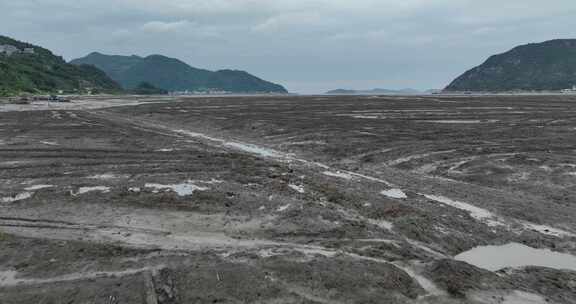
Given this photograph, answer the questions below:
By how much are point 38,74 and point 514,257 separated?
152627 millimetres

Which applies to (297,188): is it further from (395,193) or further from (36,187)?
(36,187)

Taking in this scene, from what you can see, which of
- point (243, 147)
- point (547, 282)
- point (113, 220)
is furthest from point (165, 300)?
point (243, 147)

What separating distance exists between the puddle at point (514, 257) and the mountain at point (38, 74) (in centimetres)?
A: 9572

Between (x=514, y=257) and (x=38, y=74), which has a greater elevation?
(x=38, y=74)

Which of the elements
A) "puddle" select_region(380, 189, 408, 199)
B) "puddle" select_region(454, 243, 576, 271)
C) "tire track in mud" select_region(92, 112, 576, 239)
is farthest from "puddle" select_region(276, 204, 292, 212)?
"puddle" select_region(454, 243, 576, 271)

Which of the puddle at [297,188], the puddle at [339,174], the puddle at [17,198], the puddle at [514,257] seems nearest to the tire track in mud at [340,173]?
the puddle at [339,174]

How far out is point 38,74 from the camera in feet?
430

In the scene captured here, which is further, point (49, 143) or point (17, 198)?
point (49, 143)

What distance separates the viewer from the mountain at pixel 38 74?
Answer: 346 feet

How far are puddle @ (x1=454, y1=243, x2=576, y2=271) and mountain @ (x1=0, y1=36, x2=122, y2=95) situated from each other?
95.7 m

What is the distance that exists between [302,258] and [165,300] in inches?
101

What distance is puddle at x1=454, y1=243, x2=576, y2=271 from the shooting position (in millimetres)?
7715

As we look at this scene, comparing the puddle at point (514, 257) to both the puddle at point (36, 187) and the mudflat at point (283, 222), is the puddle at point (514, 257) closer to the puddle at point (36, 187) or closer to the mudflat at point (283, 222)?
the mudflat at point (283, 222)

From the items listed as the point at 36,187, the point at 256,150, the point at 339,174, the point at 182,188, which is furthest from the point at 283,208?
the point at 256,150
